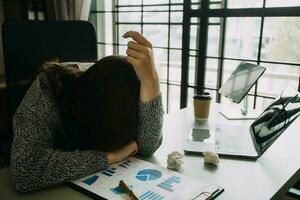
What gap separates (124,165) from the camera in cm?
95

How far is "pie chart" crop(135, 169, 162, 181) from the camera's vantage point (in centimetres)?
86

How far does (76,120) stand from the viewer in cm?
88

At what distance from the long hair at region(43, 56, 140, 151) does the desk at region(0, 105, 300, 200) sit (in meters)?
0.16

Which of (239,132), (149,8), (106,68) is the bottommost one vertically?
(239,132)

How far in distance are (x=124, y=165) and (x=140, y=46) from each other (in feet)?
1.22

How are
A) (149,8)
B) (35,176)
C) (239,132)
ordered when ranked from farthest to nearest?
(149,8)
(239,132)
(35,176)

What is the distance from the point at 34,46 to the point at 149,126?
0.75 m

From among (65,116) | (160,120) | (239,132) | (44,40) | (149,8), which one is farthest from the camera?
(149,8)

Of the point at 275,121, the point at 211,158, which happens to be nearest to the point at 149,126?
the point at 211,158

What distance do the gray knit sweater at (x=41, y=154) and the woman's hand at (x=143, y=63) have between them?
25cm

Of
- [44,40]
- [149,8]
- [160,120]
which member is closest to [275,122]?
[160,120]

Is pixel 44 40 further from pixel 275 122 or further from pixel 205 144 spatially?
pixel 275 122

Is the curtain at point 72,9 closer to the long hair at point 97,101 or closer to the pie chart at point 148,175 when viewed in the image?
the long hair at point 97,101

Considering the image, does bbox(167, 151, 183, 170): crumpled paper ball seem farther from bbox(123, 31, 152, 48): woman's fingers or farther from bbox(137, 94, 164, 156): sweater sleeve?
bbox(123, 31, 152, 48): woman's fingers
